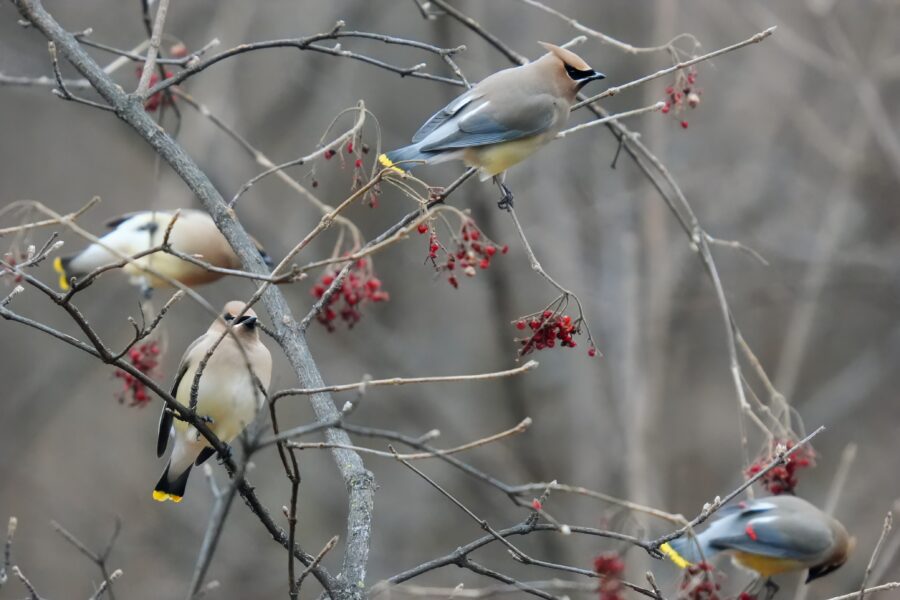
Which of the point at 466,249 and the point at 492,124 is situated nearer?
the point at 466,249

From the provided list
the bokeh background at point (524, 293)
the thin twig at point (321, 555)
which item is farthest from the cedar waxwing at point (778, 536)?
the bokeh background at point (524, 293)

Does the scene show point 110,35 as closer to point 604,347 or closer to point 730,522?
point 604,347

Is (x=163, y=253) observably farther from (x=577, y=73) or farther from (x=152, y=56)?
(x=577, y=73)

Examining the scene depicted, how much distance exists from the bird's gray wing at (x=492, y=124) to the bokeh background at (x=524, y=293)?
4306 mm

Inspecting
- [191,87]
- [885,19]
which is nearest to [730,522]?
[885,19]

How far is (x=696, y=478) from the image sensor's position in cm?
1103

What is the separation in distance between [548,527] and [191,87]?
24.4 ft

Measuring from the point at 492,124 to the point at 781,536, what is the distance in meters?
2.41

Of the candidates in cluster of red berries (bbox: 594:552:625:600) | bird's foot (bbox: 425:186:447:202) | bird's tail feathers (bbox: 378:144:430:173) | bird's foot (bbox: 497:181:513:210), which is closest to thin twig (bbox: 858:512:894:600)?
cluster of red berries (bbox: 594:552:625:600)

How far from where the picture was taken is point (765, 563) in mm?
5102

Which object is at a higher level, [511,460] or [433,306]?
[433,306]

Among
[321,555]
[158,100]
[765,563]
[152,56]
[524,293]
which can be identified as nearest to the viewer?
[321,555]

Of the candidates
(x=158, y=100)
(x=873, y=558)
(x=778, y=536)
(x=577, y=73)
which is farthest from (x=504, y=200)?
(x=778, y=536)

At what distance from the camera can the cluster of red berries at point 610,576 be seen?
2.33m
